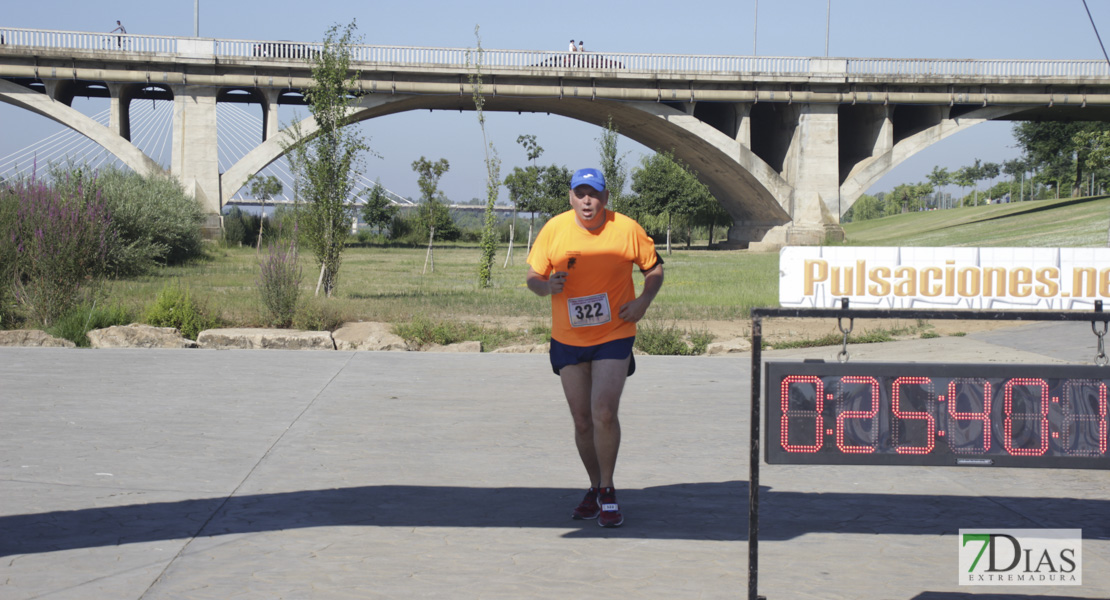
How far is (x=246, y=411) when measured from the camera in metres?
7.71

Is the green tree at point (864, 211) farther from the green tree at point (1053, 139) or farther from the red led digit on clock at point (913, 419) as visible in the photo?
the red led digit on clock at point (913, 419)

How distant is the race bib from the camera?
4.73 meters

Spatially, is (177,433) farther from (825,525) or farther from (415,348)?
(415,348)

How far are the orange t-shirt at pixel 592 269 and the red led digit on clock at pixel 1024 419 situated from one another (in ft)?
6.04

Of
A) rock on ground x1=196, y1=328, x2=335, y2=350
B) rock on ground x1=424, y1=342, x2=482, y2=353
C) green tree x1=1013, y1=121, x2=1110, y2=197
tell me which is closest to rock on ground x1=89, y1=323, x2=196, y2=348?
rock on ground x1=196, y1=328, x2=335, y2=350

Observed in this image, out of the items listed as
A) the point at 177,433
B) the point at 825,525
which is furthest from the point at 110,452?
the point at 825,525

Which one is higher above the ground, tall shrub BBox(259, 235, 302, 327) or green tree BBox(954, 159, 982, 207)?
green tree BBox(954, 159, 982, 207)

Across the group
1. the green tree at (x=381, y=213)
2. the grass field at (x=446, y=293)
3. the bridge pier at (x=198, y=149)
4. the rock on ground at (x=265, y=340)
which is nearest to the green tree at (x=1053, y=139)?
the grass field at (x=446, y=293)

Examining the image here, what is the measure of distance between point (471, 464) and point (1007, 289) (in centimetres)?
361

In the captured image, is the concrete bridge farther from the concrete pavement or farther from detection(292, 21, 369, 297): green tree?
the concrete pavement

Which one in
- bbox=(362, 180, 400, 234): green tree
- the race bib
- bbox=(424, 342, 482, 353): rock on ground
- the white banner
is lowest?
bbox=(424, 342, 482, 353): rock on ground

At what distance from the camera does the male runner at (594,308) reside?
476cm

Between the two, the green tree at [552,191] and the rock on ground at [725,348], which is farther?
the green tree at [552,191]

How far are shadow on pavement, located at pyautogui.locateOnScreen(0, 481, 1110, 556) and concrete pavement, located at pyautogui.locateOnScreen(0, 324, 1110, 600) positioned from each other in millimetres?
19
